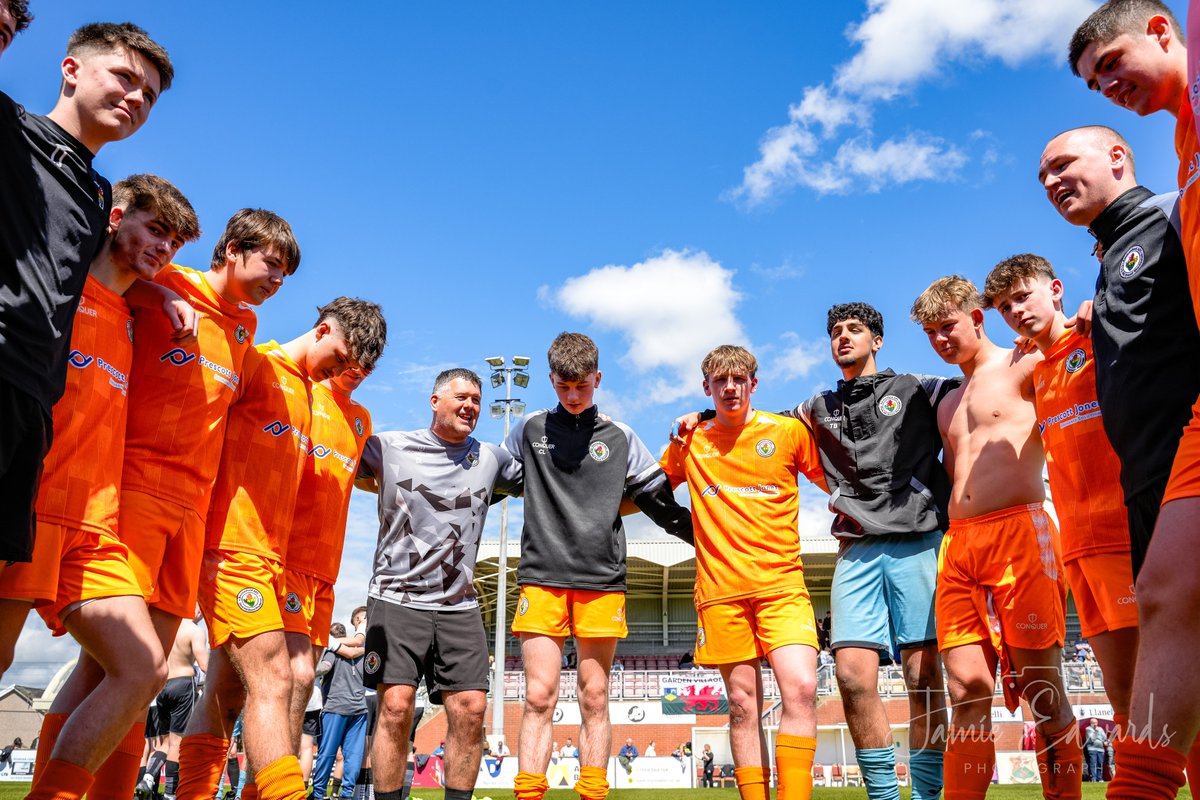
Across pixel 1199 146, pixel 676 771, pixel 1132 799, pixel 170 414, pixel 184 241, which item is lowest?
pixel 676 771

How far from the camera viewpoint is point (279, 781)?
3.92 metres

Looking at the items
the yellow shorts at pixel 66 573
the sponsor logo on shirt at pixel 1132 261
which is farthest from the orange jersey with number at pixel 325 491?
the sponsor logo on shirt at pixel 1132 261

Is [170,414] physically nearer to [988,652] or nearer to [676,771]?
[988,652]

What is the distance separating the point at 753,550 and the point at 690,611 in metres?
47.3

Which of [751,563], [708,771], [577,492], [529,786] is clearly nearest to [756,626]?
[751,563]

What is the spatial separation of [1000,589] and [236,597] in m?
4.01

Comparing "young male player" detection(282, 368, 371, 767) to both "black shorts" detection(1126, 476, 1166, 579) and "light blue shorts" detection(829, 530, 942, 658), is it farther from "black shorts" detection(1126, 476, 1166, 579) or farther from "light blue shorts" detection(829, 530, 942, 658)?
"black shorts" detection(1126, 476, 1166, 579)

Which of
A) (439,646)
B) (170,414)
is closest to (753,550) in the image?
(439,646)

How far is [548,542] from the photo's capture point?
18.6ft

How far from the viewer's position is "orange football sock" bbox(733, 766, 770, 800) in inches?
191

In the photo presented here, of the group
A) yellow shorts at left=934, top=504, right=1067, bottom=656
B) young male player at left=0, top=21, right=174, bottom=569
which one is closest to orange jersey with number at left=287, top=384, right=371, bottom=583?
young male player at left=0, top=21, right=174, bottom=569

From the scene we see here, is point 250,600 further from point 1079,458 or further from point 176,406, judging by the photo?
point 1079,458

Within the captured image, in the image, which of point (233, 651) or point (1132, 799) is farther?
point (233, 651)

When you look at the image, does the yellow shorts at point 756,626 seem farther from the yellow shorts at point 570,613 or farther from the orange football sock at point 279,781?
the orange football sock at point 279,781
